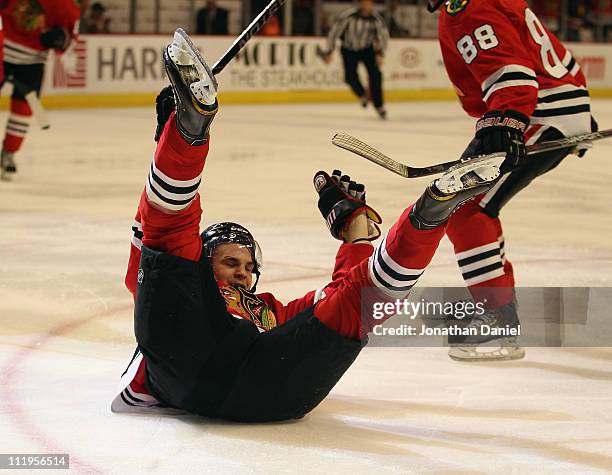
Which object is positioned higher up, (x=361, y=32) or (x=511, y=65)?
(x=511, y=65)

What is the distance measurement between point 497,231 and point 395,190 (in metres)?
3.23

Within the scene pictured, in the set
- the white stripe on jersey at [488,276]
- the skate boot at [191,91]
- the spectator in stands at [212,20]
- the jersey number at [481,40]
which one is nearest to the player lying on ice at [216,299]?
the skate boot at [191,91]

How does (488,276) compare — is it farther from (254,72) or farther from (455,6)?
(254,72)

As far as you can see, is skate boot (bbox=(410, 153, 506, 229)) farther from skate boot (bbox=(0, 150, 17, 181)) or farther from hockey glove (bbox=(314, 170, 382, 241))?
skate boot (bbox=(0, 150, 17, 181))

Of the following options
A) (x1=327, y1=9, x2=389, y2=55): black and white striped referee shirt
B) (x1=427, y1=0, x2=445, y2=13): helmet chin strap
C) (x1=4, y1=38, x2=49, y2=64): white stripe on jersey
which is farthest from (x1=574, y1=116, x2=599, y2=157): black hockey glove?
(x1=327, y1=9, x2=389, y2=55): black and white striped referee shirt

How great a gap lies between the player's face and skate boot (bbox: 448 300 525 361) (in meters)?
0.70

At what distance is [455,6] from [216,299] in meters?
1.22

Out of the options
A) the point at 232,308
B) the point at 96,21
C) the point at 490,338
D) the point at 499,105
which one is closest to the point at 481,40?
the point at 499,105

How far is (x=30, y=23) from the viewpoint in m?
7.18

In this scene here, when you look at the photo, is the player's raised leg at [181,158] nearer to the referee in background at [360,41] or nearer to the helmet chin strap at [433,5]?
the helmet chin strap at [433,5]

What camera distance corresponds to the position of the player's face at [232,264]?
9.47ft

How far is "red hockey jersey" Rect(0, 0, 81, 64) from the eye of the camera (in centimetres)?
712

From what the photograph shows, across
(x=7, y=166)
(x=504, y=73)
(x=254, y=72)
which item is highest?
(x=504, y=73)

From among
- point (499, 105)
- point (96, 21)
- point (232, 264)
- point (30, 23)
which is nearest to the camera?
point (232, 264)
